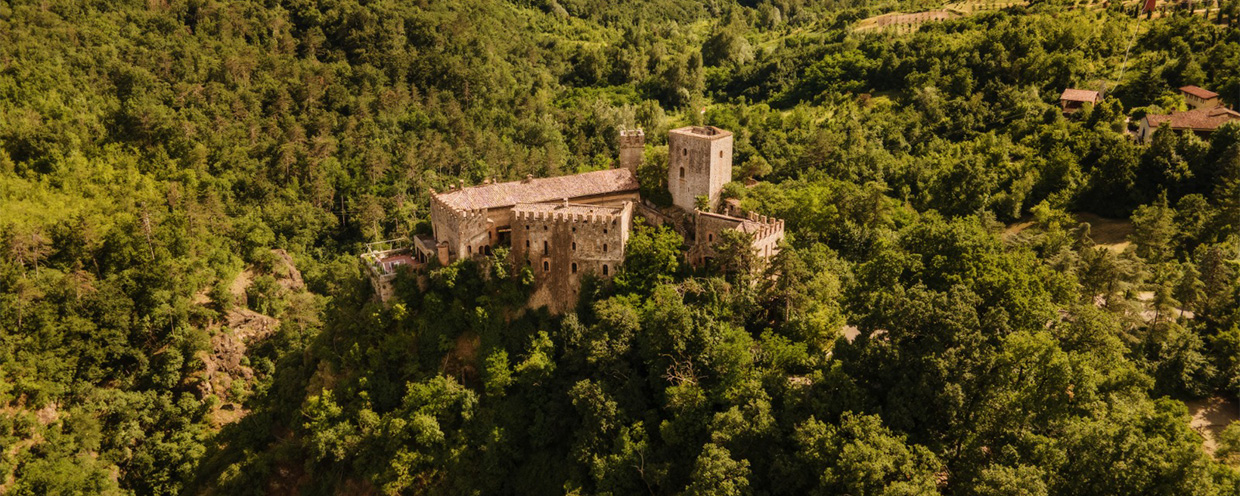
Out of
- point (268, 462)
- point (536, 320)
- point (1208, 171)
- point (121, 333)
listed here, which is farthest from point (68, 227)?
point (1208, 171)

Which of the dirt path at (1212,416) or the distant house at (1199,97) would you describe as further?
the distant house at (1199,97)

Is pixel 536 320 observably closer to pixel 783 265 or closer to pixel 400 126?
pixel 783 265

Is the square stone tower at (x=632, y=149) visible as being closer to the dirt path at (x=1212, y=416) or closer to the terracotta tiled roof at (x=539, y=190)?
the terracotta tiled roof at (x=539, y=190)

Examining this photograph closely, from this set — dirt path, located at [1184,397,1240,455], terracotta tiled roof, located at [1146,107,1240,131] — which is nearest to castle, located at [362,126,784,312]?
dirt path, located at [1184,397,1240,455]

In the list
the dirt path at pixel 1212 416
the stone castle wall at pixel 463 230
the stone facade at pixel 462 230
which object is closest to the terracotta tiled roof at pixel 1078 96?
the dirt path at pixel 1212 416

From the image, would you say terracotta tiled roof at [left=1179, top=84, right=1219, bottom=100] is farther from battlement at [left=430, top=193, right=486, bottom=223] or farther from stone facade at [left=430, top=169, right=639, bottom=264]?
battlement at [left=430, top=193, right=486, bottom=223]

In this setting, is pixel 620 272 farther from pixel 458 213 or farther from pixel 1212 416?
pixel 1212 416
